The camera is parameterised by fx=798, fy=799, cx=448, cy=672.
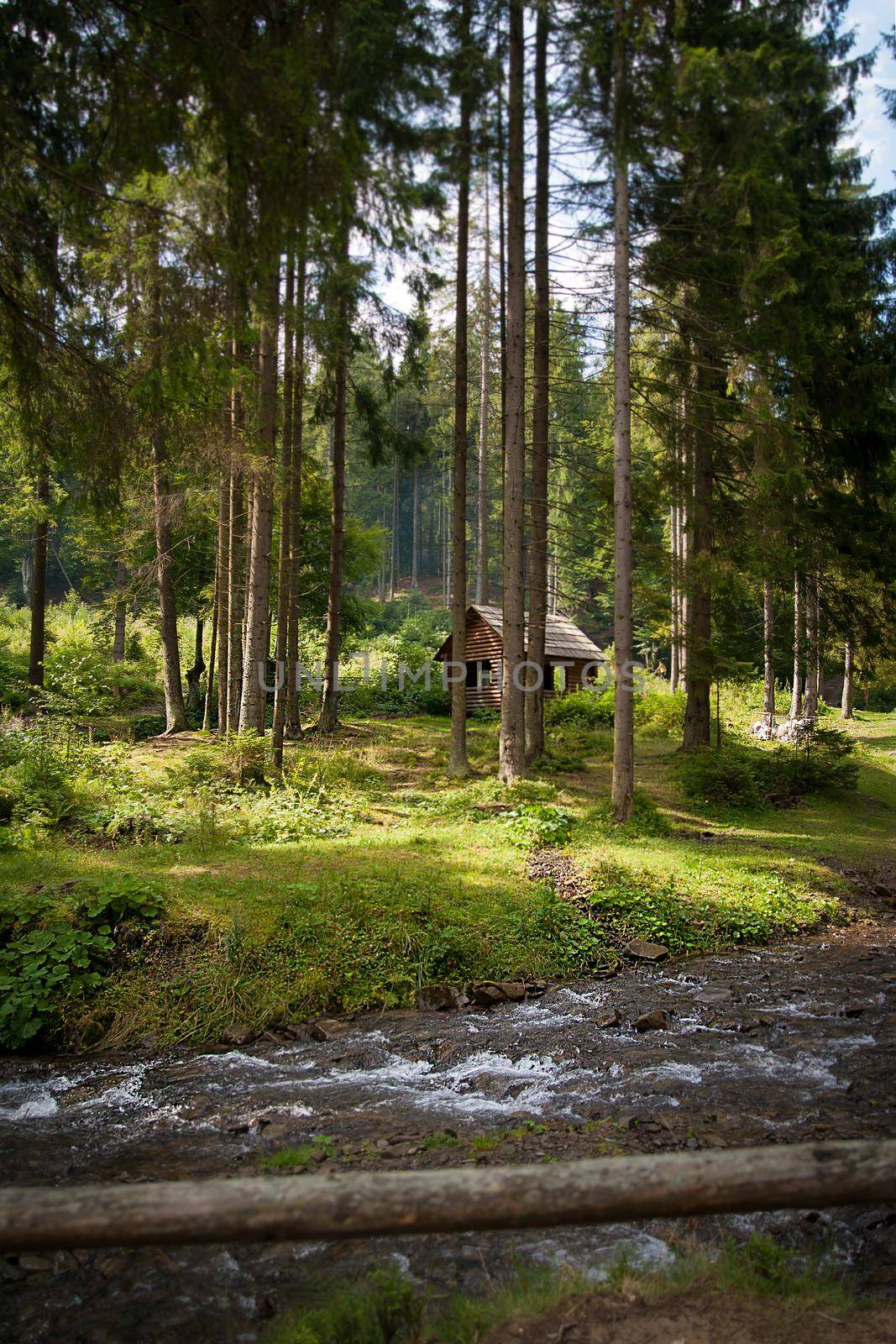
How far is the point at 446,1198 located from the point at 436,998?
209 inches

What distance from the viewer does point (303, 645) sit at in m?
30.4

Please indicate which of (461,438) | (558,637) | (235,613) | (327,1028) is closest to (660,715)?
(558,637)

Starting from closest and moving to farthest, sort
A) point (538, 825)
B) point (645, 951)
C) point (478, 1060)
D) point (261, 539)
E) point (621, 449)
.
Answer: point (478, 1060) → point (645, 951) → point (538, 825) → point (621, 449) → point (261, 539)

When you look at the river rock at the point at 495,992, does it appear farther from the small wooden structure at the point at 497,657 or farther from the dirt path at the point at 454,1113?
the small wooden structure at the point at 497,657

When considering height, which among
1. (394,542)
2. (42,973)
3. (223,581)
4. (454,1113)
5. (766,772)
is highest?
(394,542)

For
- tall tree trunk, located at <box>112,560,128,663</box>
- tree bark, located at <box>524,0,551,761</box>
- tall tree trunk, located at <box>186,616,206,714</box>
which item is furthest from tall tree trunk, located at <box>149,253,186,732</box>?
tall tree trunk, located at <box>112,560,128,663</box>

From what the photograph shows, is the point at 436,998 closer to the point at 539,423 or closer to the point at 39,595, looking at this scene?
the point at 539,423

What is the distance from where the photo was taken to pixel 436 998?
7504mm

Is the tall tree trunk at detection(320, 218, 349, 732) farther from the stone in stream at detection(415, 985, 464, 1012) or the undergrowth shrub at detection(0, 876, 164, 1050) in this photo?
the stone in stream at detection(415, 985, 464, 1012)

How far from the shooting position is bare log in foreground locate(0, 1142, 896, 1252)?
2.33m

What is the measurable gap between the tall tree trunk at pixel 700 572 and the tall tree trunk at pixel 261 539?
7.44 m

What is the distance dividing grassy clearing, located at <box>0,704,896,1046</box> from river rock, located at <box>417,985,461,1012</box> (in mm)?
168

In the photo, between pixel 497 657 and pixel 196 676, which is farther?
pixel 196 676

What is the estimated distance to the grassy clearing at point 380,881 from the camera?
726cm
